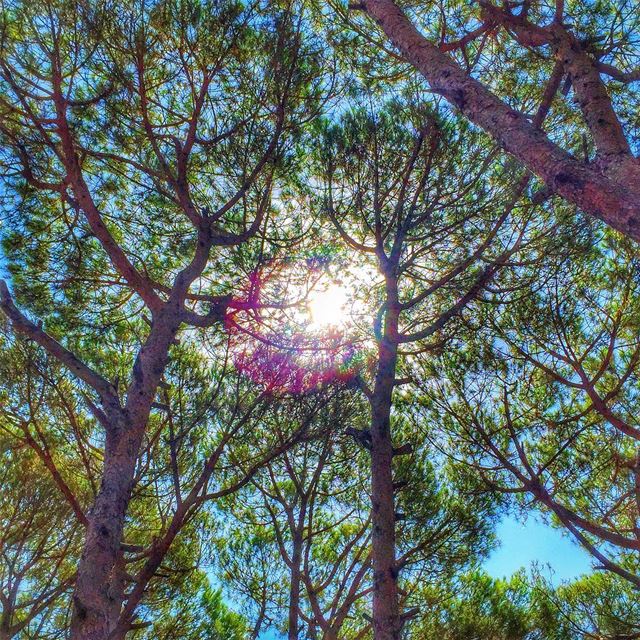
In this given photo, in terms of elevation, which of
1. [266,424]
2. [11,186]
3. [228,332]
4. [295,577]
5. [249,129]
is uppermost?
[249,129]

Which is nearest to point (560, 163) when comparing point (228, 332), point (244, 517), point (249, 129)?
point (249, 129)

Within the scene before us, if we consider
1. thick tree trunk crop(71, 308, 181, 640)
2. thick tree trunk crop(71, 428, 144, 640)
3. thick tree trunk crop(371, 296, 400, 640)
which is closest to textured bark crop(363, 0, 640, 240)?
thick tree trunk crop(371, 296, 400, 640)

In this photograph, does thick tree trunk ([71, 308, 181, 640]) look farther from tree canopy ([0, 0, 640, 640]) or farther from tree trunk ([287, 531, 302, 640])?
tree trunk ([287, 531, 302, 640])

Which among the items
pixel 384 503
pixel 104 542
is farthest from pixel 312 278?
pixel 104 542

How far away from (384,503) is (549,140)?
268 centimetres

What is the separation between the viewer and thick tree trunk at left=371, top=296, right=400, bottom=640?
334cm

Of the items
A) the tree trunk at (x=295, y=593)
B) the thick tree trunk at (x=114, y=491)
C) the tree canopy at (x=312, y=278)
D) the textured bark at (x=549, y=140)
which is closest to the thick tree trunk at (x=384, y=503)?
the tree canopy at (x=312, y=278)

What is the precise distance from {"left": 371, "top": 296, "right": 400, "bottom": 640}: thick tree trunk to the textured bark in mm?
2177

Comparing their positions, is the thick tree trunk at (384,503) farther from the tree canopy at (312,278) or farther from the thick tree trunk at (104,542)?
the thick tree trunk at (104,542)

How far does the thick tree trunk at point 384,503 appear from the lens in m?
3.34

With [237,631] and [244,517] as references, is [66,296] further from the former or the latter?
[237,631]

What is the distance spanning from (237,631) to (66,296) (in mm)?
5702

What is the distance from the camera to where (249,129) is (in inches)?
170

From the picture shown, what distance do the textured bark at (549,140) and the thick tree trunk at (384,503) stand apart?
85.7 inches
